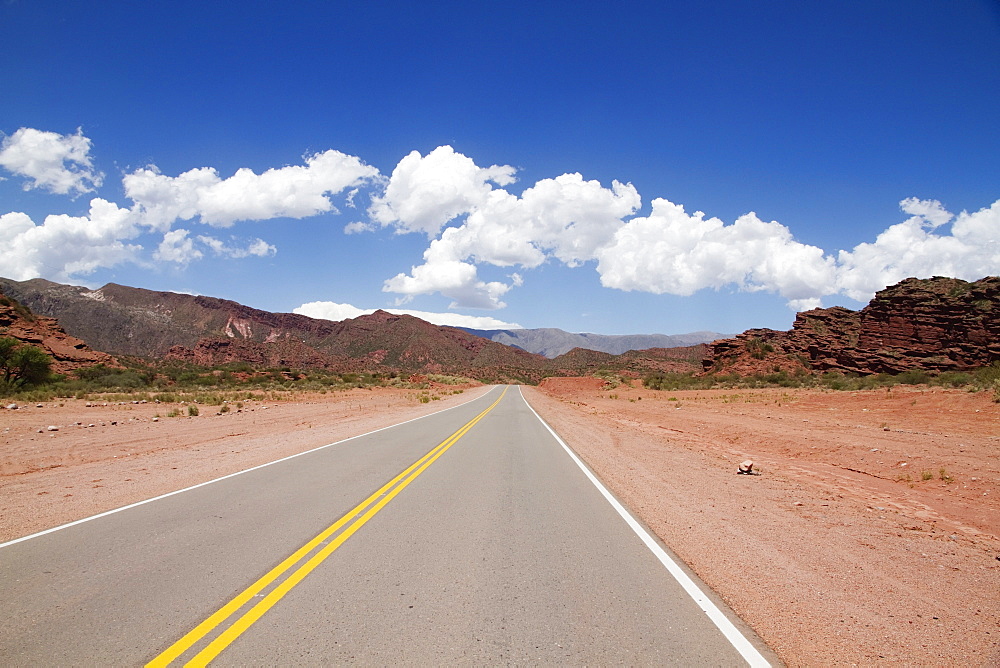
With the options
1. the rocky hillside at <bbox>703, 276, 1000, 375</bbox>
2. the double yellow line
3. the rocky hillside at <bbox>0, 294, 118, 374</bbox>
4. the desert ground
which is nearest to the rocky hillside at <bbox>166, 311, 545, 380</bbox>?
the rocky hillside at <bbox>0, 294, 118, 374</bbox>

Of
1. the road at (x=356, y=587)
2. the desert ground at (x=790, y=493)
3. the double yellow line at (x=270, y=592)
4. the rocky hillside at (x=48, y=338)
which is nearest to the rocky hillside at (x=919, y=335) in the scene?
the desert ground at (x=790, y=493)

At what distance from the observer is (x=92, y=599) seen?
4.46 metres

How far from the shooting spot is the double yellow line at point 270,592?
11.8 ft

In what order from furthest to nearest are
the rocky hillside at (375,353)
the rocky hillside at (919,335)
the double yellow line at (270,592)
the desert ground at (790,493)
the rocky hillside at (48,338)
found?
1. the rocky hillside at (375,353)
2. the rocky hillside at (48,338)
3. the rocky hillside at (919,335)
4. the desert ground at (790,493)
5. the double yellow line at (270,592)

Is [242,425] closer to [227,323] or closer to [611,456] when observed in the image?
[611,456]

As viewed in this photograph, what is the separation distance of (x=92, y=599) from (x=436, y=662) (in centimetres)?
302

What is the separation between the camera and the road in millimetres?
3701

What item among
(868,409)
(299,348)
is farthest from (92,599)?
(299,348)

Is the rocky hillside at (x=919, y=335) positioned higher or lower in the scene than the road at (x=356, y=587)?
higher

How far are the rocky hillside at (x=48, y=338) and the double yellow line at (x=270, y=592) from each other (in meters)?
50.0

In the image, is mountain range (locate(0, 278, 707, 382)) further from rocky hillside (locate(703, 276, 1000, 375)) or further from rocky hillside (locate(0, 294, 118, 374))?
rocky hillside (locate(0, 294, 118, 374))

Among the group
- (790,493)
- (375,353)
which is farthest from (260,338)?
(790,493)

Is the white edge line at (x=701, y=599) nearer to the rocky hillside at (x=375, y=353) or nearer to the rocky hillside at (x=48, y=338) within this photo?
the rocky hillside at (x=48, y=338)

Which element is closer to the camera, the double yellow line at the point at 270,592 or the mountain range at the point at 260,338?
the double yellow line at the point at 270,592
